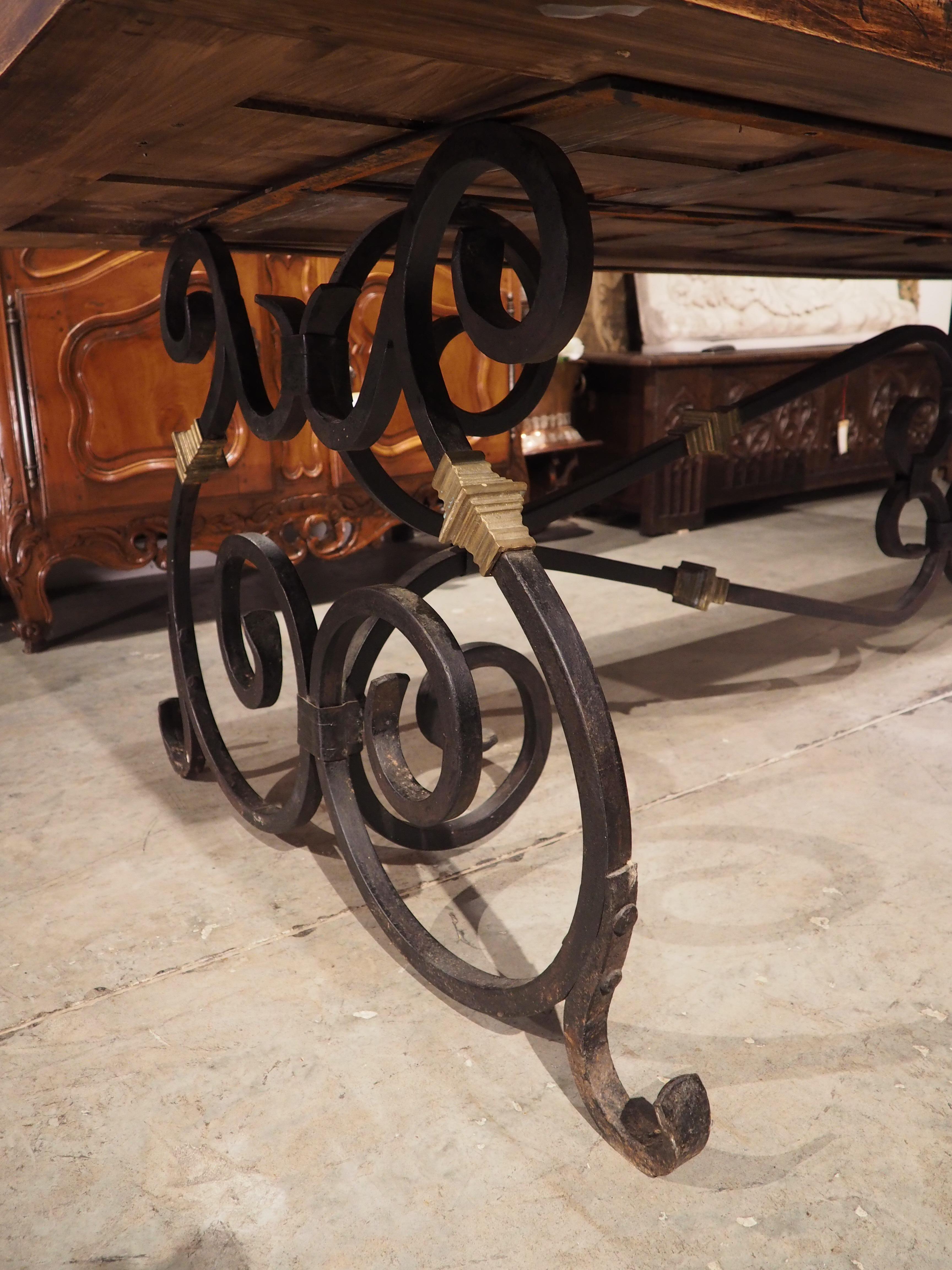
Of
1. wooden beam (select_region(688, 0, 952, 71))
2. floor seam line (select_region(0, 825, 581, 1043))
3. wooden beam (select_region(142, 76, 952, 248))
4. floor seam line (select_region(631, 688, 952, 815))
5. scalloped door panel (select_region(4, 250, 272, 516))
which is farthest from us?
scalloped door panel (select_region(4, 250, 272, 516))

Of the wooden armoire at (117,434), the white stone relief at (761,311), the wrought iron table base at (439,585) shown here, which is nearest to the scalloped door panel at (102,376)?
the wooden armoire at (117,434)

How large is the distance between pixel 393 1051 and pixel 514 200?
2.76 ft

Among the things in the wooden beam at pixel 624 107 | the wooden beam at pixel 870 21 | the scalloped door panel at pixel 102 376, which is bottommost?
the scalloped door panel at pixel 102 376

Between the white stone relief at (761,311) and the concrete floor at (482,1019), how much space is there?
1.94 meters

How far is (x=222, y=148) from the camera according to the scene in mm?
858

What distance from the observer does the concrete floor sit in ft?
2.64

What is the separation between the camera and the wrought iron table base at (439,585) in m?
0.80

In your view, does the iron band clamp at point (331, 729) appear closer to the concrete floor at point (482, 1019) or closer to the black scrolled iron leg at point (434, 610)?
the black scrolled iron leg at point (434, 610)

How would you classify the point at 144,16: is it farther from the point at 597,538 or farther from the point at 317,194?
the point at 597,538

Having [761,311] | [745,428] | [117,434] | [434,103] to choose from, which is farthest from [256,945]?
[761,311]

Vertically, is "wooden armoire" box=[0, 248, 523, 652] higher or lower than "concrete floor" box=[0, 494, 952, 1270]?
higher

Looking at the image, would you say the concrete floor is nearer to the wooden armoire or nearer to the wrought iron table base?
the wrought iron table base

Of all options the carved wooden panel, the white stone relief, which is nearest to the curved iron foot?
the carved wooden panel

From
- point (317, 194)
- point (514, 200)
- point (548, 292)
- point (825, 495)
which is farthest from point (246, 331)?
point (825, 495)
